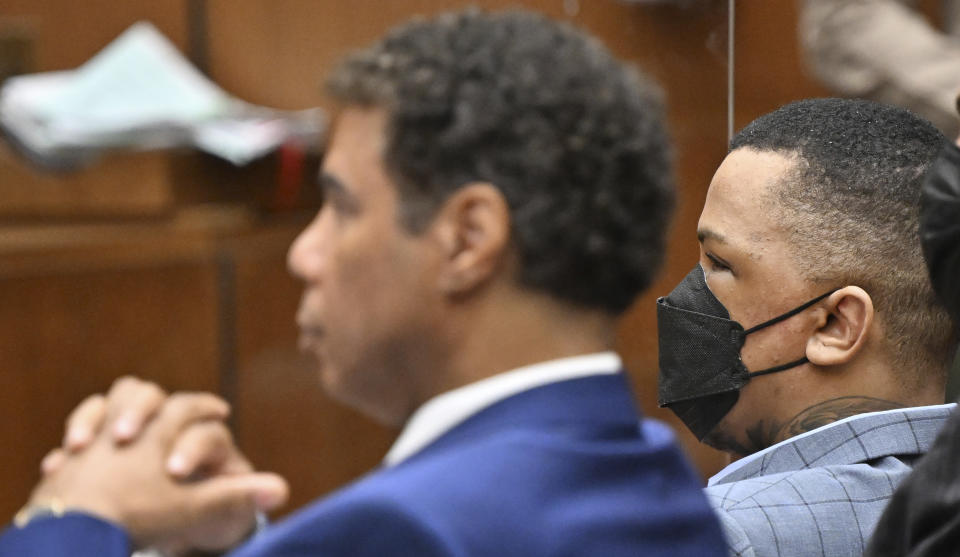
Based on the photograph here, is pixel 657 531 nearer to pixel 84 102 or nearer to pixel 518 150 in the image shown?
pixel 518 150

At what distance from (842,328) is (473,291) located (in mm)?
771

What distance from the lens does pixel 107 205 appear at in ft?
9.77

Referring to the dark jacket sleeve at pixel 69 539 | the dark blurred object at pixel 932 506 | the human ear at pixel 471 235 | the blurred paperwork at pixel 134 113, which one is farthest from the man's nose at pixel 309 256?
the blurred paperwork at pixel 134 113

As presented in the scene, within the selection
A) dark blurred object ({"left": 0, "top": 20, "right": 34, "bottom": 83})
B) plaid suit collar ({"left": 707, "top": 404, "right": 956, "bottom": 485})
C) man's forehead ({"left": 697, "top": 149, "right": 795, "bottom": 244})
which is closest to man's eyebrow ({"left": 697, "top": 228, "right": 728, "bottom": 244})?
man's forehead ({"left": 697, "top": 149, "right": 795, "bottom": 244})

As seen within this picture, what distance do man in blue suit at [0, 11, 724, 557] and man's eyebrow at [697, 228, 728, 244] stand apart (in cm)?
67

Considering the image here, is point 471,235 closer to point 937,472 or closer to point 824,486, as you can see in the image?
point 937,472

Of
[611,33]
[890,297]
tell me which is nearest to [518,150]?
[890,297]

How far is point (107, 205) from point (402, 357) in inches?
83.7

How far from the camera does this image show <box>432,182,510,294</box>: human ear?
973mm

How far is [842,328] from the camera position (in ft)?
5.30

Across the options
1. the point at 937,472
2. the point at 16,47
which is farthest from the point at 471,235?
the point at 16,47

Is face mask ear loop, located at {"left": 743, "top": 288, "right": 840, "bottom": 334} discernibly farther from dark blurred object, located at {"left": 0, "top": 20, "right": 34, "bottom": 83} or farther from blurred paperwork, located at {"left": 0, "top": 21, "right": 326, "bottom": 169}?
dark blurred object, located at {"left": 0, "top": 20, "right": 34, "bottom": 83}

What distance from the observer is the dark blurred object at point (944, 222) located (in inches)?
44.3

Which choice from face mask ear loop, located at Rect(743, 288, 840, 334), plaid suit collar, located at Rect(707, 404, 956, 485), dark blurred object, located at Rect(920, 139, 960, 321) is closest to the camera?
dark blurred object, located at Rect(920, 139, 960, 321)
